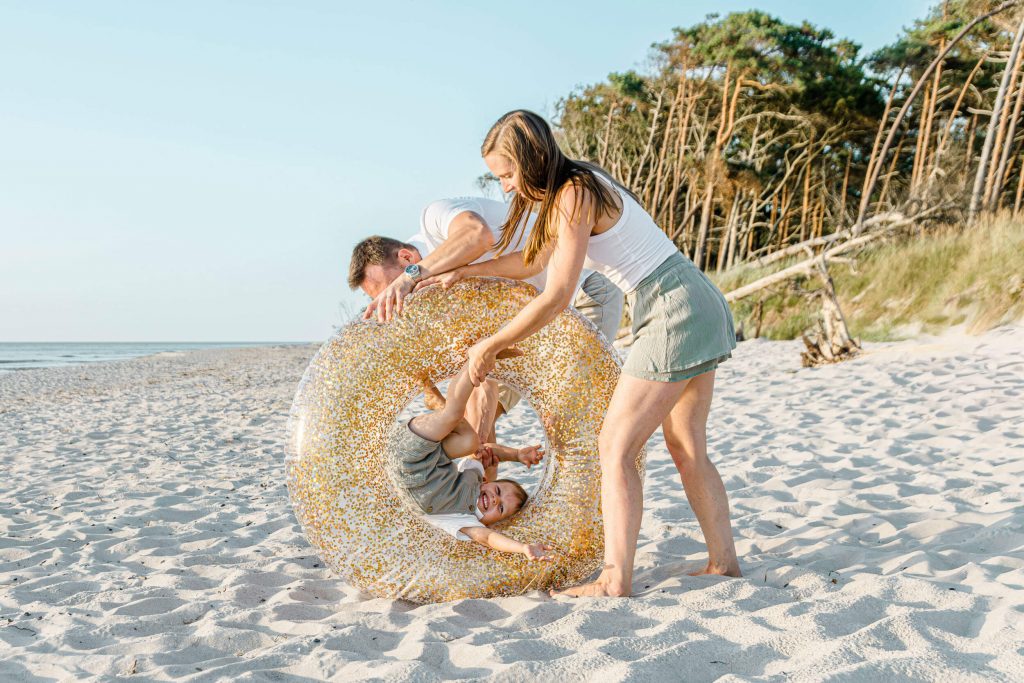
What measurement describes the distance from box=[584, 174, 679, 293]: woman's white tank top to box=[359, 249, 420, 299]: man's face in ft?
2.99

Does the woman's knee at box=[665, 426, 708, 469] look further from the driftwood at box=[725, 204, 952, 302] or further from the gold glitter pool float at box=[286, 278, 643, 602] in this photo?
the driftwood at box=[725, 204, 952, 302]

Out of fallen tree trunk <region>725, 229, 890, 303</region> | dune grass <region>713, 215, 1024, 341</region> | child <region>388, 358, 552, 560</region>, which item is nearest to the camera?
child <region>388, 358, 552, 560</region>

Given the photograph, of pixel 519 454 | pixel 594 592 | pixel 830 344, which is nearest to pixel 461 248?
pixel 519 454

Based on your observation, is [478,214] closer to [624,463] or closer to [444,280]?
[444,280]

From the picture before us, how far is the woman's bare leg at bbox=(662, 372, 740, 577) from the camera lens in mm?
2973

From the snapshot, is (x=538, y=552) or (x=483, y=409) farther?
(x=483, y=409)

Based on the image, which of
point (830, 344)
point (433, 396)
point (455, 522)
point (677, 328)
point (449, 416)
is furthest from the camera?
point (830, 344)

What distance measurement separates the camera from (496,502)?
3.24m

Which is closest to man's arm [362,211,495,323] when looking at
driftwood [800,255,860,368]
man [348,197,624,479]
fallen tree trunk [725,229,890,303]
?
man [348,197,624,479]

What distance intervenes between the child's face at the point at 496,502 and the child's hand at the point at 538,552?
0.69 feet

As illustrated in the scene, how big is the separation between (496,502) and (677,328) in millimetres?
1079

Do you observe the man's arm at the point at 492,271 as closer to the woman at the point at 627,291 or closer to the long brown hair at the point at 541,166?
the woman at the point at 627,291

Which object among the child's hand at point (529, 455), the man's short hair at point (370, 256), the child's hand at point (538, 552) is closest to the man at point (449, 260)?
the man's short hair at point (370, 256)

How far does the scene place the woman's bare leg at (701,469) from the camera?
2973 mm
